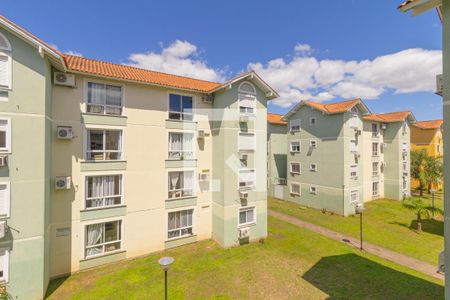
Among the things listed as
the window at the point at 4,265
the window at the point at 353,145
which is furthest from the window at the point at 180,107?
the window at the point at 353,145

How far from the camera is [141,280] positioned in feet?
35.6

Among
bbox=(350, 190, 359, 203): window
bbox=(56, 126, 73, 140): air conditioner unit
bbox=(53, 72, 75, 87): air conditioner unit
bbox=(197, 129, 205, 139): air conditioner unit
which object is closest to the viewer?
bbox=(56, 126, 73, 140): air conditioner unit

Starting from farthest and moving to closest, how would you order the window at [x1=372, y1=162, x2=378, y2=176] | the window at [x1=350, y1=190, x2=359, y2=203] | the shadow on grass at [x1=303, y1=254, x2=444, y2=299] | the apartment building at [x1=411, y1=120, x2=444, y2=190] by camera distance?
1. the apartment building at [x1=411, y1=120, x2=444, y2=190]
2. the window at [x1=372, y1=162, x2=378, y2=176]
3. the window at [x1=350, y1=190, x2=359, y2=203]
4. the shadow on grass at [x1=303, y1=254, x2=444, y2=299]

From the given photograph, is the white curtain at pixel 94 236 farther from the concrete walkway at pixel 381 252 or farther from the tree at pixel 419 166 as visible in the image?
the tree at pixel 419 166

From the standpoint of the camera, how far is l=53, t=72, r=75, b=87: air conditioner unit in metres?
10.9

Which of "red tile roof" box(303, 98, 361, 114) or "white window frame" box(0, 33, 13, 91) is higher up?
"red tile roof" box(303, 98, 361, 114)

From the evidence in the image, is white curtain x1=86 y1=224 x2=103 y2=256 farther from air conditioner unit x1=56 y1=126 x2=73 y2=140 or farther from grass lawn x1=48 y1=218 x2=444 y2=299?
air conditioner unit x1=56 y1=126 x2=73 y2=140

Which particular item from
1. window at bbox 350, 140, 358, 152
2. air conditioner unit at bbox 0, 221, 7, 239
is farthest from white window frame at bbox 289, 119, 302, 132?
air conditioner unit at bbox 0, 221, 7, 239

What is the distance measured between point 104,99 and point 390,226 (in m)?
24.7

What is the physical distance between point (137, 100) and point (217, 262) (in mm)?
10942

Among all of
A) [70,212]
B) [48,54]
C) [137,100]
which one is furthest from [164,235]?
[48,54]

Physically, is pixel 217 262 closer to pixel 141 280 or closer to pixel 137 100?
pixel 141 280

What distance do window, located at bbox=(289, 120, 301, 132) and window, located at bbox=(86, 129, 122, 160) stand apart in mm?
20895

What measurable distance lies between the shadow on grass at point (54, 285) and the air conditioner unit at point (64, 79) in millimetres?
10061
